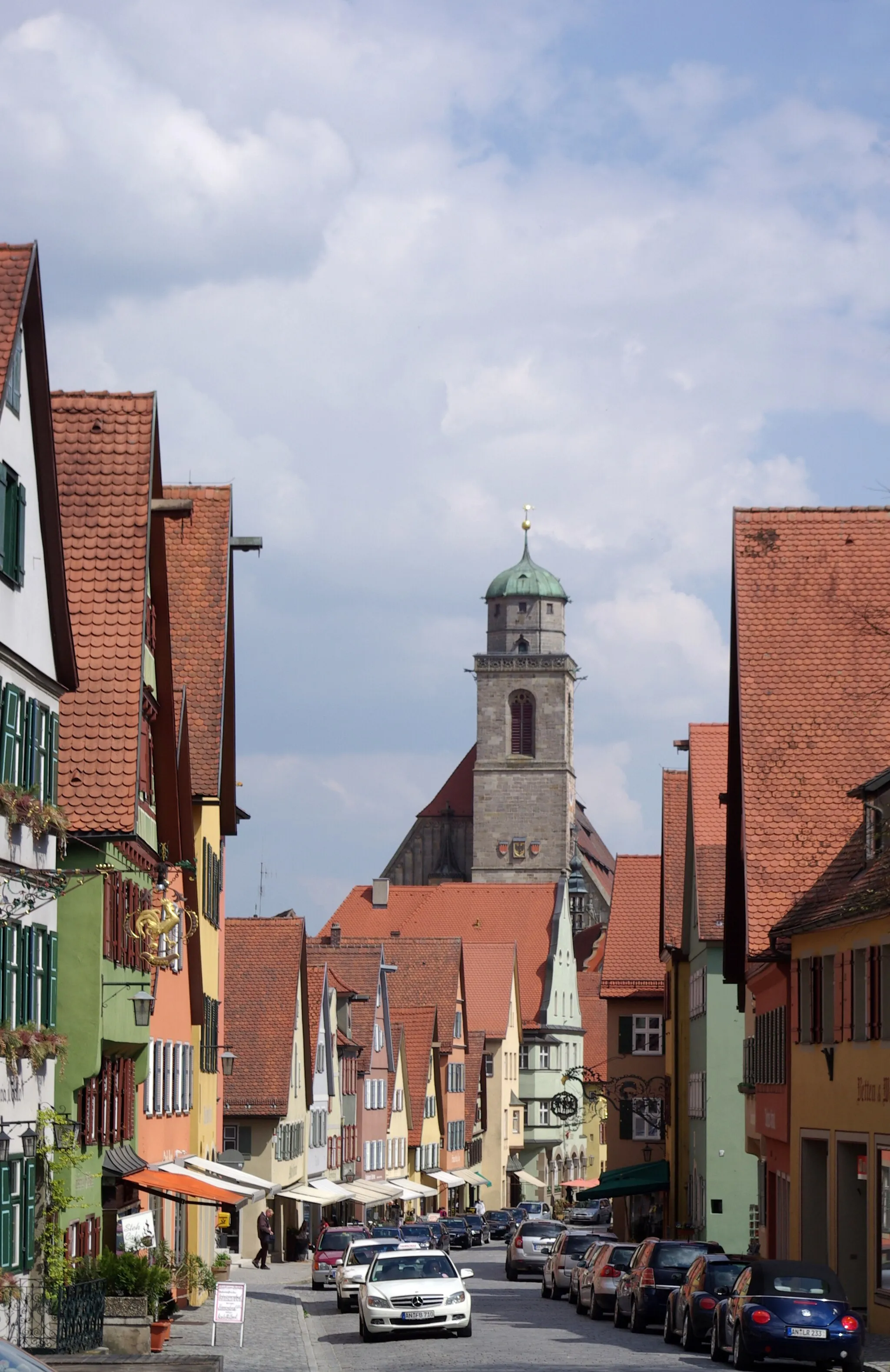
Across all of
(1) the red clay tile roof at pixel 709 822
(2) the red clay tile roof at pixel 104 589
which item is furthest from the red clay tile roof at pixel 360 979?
(2) the red clay tile roof at pixel 104 589

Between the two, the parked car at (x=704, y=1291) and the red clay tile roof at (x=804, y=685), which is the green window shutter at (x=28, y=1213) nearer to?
the parked car at (x=704, y=1291)

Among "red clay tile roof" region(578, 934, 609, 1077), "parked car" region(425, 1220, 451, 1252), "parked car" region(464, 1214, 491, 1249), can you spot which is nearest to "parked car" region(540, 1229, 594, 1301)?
"parked car" region(425, 1220, 451, 1252)

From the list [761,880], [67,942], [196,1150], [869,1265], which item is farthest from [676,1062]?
[67,942]

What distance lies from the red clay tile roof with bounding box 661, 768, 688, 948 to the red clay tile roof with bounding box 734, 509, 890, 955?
64.0 ft

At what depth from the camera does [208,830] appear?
40.1 meters

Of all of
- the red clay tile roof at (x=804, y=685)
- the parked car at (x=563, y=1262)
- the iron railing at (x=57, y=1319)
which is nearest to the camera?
the iron railing at (x=57, y=1319)

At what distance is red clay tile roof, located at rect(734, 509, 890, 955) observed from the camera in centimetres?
3412

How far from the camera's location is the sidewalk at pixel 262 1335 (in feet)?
78.2

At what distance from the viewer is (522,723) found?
5349 inches

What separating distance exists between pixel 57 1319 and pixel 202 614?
16.6m

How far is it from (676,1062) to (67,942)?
107ft

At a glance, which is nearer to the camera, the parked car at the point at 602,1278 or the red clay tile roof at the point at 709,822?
Result: the parked car at the point at 602,1278

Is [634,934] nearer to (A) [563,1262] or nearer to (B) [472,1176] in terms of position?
(A) [563,1262]

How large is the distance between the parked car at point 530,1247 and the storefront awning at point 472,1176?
35.2 meters
